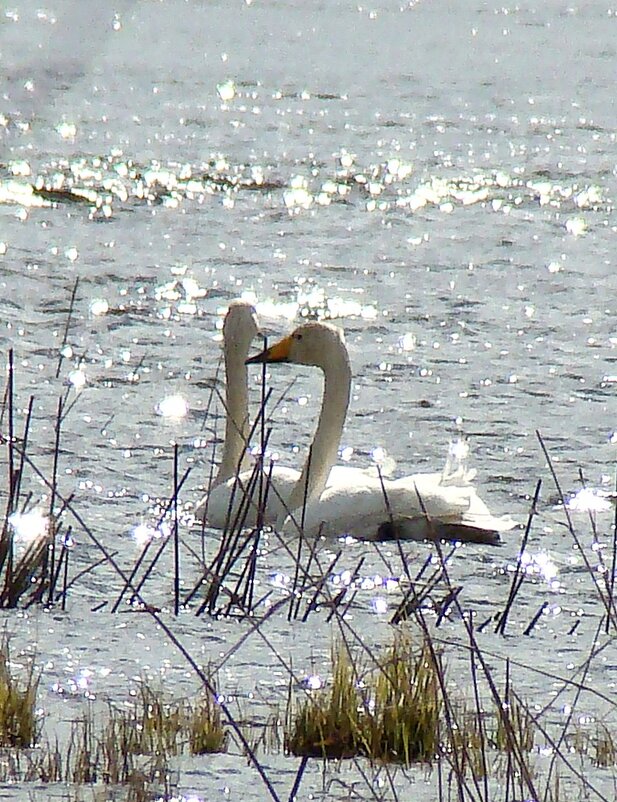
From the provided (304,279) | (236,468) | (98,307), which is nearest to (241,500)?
(236,468)

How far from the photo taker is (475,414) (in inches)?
335

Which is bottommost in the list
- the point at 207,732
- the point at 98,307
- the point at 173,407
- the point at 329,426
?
the point at 207,732

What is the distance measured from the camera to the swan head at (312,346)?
727 cm

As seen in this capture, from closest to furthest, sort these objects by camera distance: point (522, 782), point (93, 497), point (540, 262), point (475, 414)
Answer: point (522, 782) → point (93, 497) → point (475, 414) → point (540, 262)

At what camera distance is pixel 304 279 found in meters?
12.5

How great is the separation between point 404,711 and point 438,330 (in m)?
7.41

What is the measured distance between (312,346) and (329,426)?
421 millimetres

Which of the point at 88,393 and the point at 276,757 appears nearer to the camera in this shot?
the point at 276,757

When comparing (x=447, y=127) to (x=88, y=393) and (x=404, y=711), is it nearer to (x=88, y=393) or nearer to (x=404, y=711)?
(x=88, y=393)

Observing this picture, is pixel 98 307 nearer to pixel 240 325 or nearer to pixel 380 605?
pixel 240 325

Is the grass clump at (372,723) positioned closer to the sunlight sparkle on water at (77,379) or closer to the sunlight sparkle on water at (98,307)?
the sunlight sparkle on water at (77,379)

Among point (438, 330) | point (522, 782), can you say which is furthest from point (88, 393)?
point (522, 782)

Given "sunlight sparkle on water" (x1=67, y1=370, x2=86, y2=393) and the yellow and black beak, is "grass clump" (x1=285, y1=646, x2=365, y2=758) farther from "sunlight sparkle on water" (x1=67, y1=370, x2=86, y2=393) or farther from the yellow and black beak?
"sunlight sparkle on water" (x1=67, y1=370, x2=86, y2=393)

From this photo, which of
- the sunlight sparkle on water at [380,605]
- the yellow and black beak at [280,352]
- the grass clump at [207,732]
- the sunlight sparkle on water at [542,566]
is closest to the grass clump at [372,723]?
the grass clump at [207,732]
